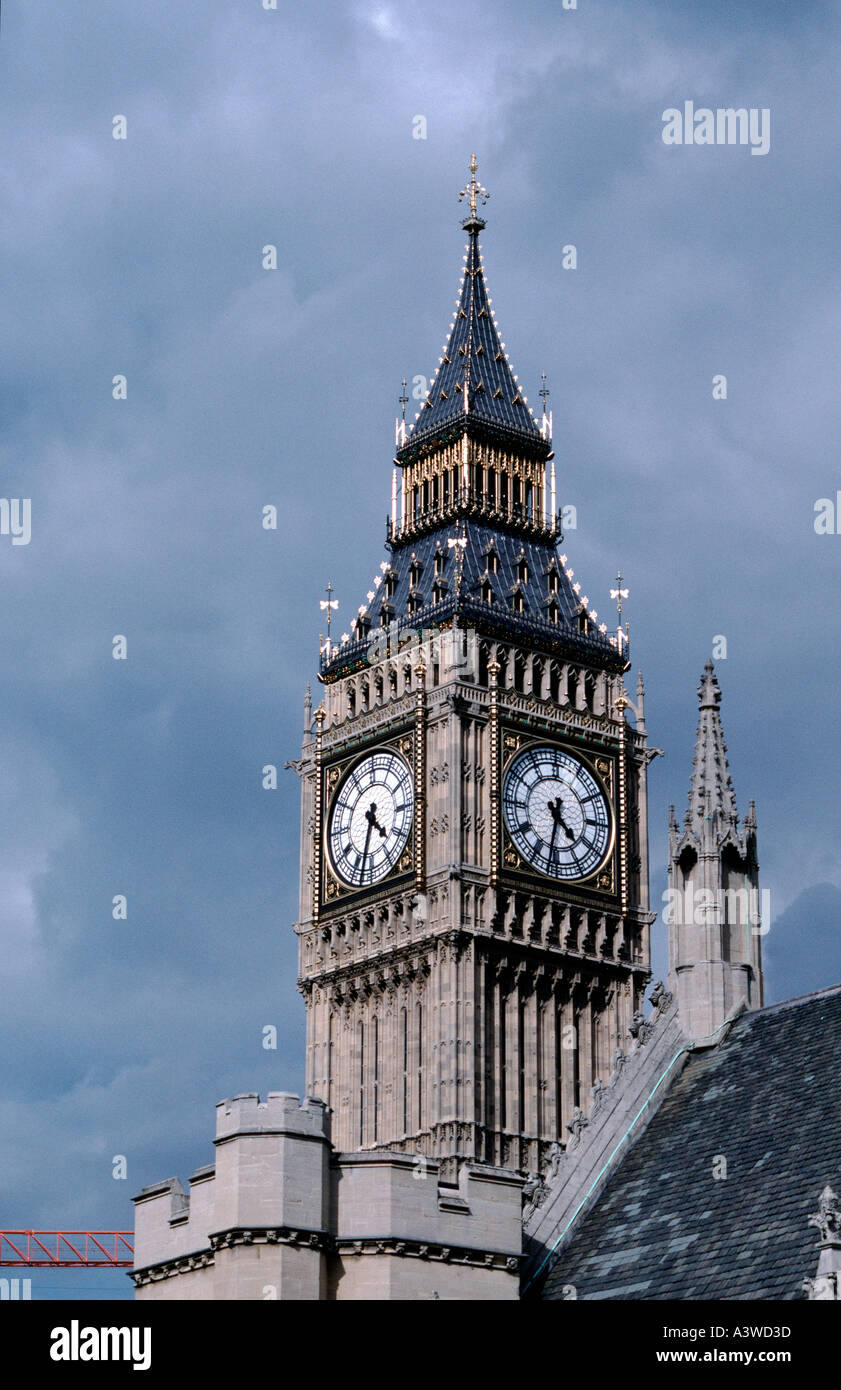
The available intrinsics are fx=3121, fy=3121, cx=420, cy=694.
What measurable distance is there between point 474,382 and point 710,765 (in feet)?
127

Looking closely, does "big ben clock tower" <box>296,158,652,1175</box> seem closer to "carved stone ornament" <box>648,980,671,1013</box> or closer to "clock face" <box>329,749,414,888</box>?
"clock face" <box>329,749,414,888</box>

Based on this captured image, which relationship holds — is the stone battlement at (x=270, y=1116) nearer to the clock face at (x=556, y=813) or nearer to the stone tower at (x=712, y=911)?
the stone tower at (x=712, y=911)

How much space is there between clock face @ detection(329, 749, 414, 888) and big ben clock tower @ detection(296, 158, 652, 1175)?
0.23ft

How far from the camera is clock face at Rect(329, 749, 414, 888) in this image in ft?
303

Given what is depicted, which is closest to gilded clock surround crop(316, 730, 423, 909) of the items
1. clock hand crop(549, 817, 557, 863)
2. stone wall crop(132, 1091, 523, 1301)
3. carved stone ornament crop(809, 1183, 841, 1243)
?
clock hand crop(549, 817, 557, 863)

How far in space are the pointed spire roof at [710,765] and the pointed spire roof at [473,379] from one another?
34.9m

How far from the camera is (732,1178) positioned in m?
54.4

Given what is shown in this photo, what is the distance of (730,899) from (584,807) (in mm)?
31905

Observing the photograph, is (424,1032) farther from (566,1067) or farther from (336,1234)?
(336,1234)

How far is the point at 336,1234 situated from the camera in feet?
172

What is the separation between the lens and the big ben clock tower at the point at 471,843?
296 feet

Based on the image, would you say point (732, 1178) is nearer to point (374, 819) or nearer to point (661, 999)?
point (661, 999)

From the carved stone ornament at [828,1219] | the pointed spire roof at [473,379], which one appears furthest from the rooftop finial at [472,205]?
the carved stone ornament at [828,1219]
